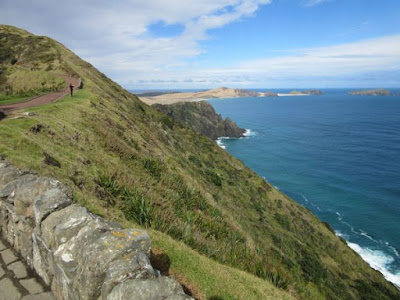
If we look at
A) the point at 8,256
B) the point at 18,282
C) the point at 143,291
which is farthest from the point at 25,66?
the point at 143,291

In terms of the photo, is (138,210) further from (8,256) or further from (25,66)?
(25,66)

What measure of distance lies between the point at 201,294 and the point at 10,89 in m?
36.2

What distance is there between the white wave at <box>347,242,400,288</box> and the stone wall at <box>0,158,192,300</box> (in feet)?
134

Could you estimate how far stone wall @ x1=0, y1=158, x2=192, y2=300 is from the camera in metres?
4.18

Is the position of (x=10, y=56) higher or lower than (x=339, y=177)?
higher

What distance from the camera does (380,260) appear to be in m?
37.2

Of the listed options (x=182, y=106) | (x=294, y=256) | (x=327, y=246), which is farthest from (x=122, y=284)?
(x=182, y=106)

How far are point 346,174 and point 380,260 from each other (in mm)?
30557

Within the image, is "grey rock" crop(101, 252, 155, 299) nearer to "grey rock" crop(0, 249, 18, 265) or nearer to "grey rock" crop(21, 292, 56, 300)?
"grey rock" crop(21, 292, 56, 300)

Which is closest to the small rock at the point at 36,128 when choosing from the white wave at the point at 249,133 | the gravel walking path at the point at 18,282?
the gravel walking path at the point at 18,282

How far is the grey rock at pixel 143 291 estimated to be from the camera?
154 inches

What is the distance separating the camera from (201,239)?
10.7 meters

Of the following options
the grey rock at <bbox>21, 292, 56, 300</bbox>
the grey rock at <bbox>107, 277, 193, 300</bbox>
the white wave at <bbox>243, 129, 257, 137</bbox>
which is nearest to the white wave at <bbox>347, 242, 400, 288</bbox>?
the grey rock at <bbox>107, 277, 193, 300</bbox>

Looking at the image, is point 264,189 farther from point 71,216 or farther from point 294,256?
point 71,216
